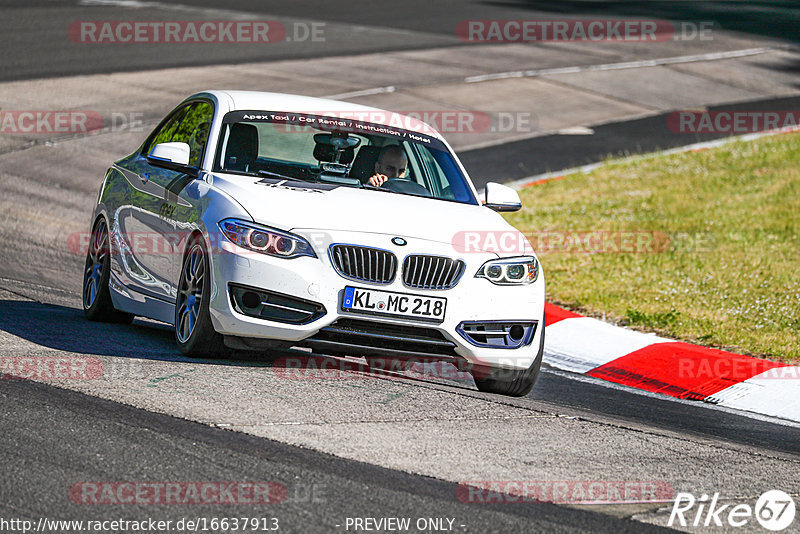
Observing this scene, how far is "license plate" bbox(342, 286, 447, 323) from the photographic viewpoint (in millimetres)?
6840

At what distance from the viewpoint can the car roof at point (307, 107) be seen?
8.39 metres

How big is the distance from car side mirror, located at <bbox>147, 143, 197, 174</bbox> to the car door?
0.27ft

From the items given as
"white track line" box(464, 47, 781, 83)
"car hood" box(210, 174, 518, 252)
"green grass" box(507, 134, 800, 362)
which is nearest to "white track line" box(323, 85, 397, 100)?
"white track line" box(464, 47, 781, 83)

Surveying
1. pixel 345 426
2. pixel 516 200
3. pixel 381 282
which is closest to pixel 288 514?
pixel 345 426

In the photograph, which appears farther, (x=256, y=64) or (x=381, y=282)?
(x=256, y=64)

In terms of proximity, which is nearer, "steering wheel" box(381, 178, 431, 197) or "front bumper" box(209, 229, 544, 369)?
"front bumper" box(209, 229, 544, 369)

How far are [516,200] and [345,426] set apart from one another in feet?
9.36

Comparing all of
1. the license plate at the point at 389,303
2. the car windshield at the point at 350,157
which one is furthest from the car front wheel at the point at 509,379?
the car windshield at the point at 350,157

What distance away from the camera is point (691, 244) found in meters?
13.0

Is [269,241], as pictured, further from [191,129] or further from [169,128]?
[169,128]

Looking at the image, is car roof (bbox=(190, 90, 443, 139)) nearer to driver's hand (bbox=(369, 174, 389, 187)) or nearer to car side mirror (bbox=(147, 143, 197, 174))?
driver's hand (bbox=(369, 174, 389, 187))

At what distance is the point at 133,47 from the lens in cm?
2538

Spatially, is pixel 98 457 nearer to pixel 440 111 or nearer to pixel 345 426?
pixel 345 426

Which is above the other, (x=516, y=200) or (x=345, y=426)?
Result: (x=516, y=200)
